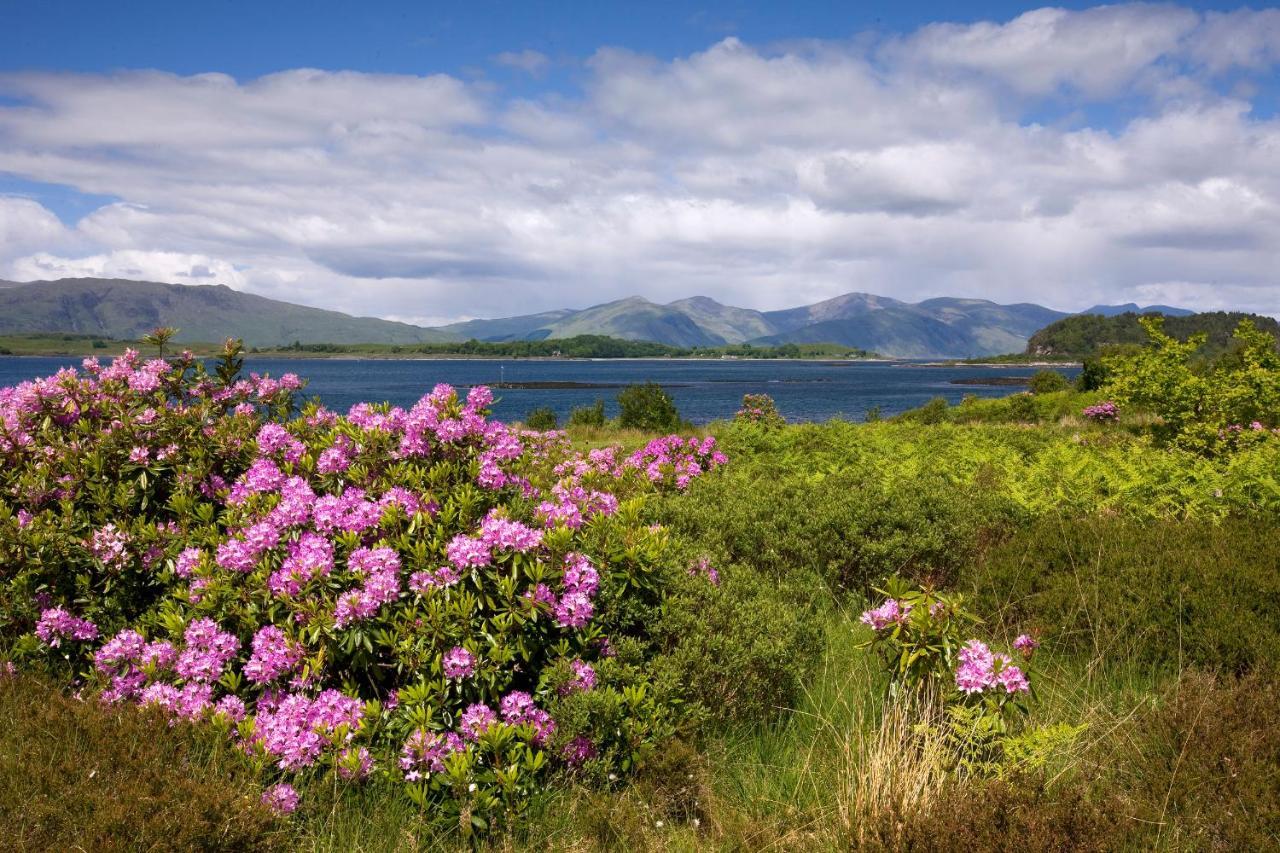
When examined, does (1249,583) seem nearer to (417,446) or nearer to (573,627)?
(573,627)

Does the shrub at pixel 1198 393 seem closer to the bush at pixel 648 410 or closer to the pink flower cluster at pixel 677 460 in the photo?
the pink flower cluster at pixel 677 460

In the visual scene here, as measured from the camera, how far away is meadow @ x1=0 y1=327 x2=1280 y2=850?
3.61 metres

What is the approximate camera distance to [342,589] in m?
4.09

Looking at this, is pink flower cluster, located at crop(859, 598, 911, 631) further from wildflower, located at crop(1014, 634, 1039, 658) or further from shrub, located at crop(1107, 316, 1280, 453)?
shrub, located at crop(1107, 316, 1280, 453)

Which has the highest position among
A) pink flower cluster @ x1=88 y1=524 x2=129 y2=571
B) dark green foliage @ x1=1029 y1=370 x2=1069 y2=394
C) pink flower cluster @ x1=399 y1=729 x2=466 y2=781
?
dark green foliage @ x1=1029 y1=370 x2=1069 y2=394

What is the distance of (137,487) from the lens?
490 centimetres

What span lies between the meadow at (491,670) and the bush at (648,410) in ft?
83.1

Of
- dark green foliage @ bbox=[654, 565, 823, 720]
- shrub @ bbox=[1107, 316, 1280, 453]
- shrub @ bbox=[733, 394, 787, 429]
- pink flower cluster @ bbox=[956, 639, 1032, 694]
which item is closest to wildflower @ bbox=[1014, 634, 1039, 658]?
pink flower cluster @ bbox=[956, 639, 1032, 694]

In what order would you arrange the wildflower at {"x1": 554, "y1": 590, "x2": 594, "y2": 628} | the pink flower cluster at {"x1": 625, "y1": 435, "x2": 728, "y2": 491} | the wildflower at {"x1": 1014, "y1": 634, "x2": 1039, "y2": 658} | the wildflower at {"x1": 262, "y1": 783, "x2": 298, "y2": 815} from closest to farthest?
the wildflower at {"x1": 262, "y1": 783, "x2": 298, "y2": 815}
the wildflower at {"x1": 554, "y1": 590, "x2": 594, "y2": 628}
the wildflower at {"x1": 1014, "y1": 634, "x2": 1039, "y2": 658}
the pink flower cluster at {"x1": 625, "y1": 435, "x2": 728, "y2": 491}

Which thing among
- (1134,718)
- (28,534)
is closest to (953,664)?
(1134,718)

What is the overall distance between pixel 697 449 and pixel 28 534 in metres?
8.58

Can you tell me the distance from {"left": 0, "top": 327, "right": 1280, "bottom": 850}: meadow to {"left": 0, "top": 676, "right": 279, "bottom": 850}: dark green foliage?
0.05ft

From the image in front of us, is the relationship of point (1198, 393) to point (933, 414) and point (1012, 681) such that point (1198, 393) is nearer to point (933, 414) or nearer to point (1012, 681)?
point (933, 414)

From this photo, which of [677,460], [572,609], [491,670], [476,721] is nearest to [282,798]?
[476,721]
